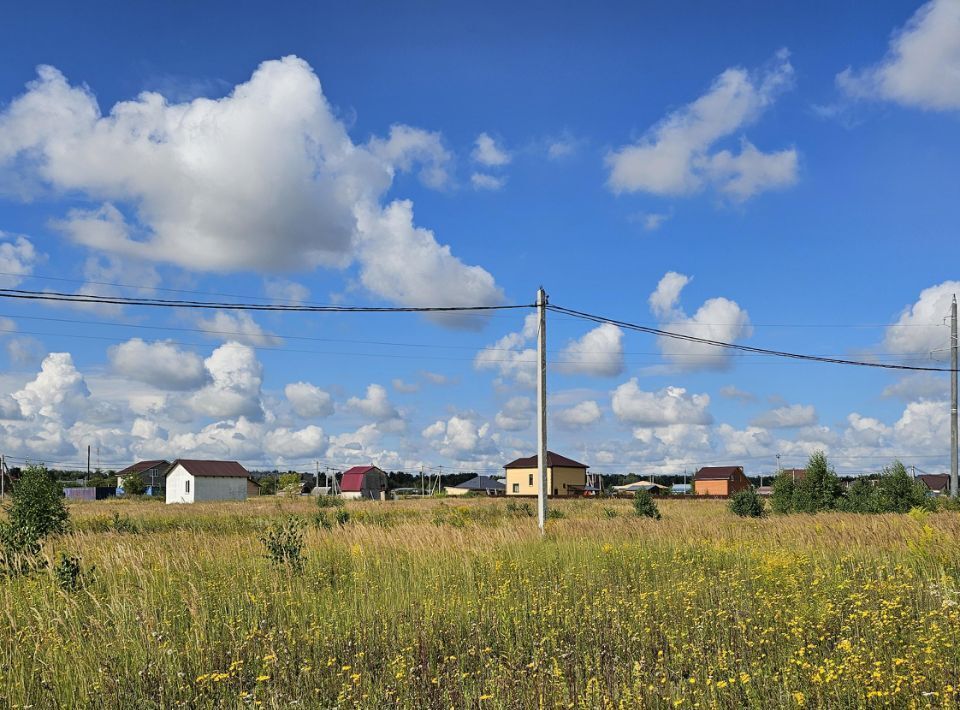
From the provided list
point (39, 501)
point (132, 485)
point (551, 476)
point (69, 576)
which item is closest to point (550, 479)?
point (551, 476)

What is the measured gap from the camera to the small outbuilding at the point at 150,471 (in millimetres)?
117125

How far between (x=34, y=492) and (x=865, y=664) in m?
17.7

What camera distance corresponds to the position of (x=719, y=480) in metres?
102

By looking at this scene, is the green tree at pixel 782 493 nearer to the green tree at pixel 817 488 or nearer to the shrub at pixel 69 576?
the green tree at pixel 817 488

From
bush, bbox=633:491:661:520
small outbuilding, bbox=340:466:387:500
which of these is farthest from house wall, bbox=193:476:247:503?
bush, bbox=633:491:661:520

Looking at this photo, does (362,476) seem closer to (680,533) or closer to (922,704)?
(680,533)

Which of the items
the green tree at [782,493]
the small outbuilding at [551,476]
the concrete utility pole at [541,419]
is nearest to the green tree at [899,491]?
the green tree at [782,493]

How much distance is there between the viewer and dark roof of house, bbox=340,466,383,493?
102075 millimetres

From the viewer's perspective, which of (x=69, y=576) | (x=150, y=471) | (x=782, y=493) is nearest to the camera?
(x=69, y=576)

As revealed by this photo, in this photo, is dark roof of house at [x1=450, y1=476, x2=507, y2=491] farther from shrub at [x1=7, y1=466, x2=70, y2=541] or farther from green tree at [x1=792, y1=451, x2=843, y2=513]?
shrub at [x1=7, y1=466, x2=70, y2=541]

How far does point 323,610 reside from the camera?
28.6ft

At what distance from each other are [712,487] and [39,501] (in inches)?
3792

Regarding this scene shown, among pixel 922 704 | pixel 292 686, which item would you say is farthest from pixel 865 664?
pixel 292 686

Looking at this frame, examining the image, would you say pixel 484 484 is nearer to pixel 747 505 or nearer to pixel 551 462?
pixel 551 462
